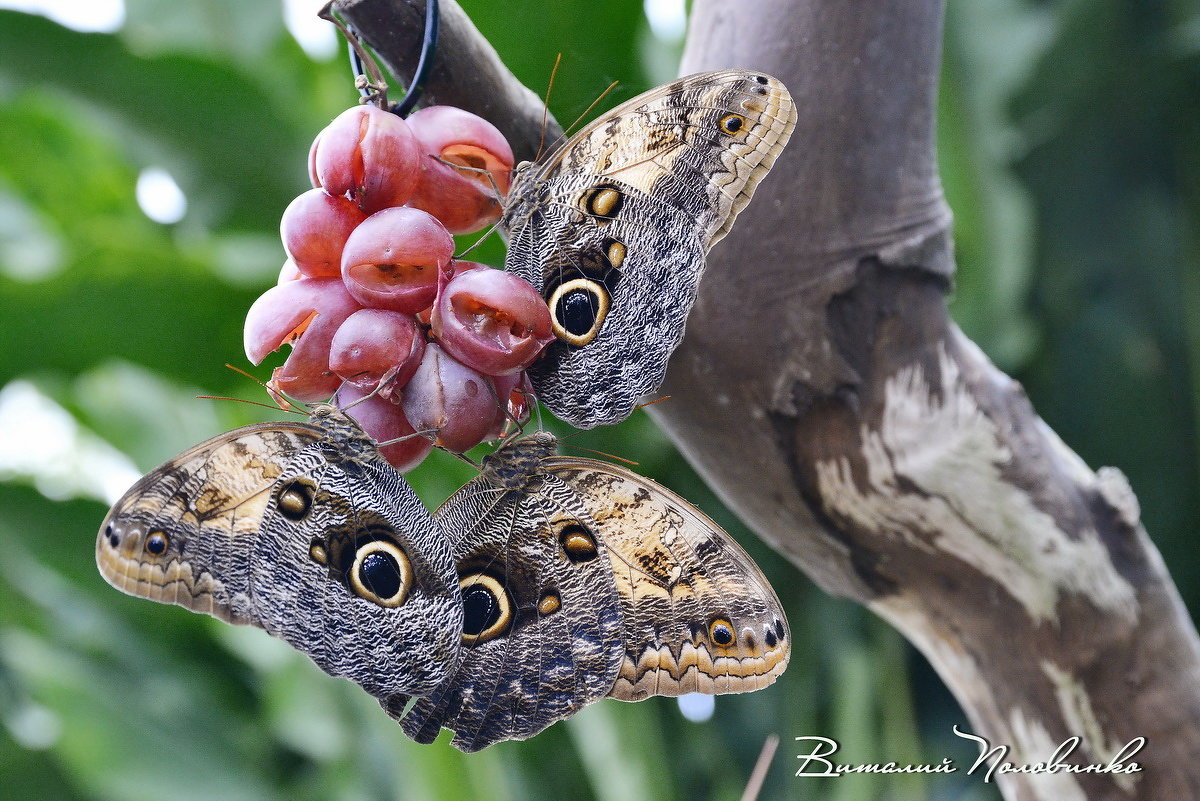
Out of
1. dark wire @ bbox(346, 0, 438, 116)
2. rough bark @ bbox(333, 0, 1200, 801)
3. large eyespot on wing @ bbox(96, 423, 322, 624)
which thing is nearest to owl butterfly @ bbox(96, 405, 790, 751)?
large eyespot on wing @ bbox(96, 423, 322, 624)

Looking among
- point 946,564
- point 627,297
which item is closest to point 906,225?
point 946,564

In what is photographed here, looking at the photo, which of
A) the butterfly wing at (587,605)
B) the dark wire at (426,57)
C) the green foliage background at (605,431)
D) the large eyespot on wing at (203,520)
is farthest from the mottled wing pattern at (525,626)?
the green foliage background at (605,431)

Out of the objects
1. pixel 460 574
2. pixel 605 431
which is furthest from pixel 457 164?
pixel 605 431

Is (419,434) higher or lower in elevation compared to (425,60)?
lower

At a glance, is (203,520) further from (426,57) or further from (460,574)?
(426,57)

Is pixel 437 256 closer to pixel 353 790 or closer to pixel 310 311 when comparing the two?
pixel 310 311

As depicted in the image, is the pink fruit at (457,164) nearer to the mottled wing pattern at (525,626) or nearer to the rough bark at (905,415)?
the mottled wing pattern at (525,626)
